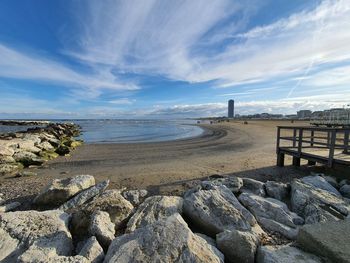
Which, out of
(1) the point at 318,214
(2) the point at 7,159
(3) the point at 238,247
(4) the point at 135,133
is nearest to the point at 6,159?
(2) the point at 7,159

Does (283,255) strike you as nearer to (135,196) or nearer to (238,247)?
(238,247)

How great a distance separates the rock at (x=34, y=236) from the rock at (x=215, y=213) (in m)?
2.50

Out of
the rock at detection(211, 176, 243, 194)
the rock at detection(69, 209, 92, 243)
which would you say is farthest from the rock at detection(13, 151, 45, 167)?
the rock at detection(211, 176, 243, 194)

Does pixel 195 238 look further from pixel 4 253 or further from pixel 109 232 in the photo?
pixel 4 253

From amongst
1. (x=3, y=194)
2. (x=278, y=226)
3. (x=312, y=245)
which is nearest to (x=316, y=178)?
(x=278, y=226)

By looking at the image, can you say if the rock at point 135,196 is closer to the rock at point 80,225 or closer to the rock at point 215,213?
the rock at point 80,225

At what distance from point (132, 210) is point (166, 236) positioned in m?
2.05

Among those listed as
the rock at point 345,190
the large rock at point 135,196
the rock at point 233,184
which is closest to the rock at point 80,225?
the large rock at point 135,196

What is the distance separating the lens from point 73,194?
5.92 meters

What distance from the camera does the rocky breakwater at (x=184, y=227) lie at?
10.4 feet

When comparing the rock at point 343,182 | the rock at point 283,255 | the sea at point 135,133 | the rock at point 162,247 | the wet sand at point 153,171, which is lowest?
the sea at point 135,133

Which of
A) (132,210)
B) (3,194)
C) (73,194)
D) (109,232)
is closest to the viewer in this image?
(109,232)

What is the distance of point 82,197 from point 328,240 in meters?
5.53

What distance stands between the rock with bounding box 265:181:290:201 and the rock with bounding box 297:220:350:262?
2261 mm
